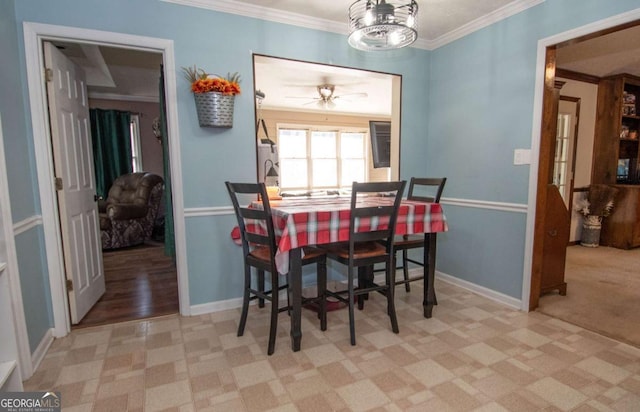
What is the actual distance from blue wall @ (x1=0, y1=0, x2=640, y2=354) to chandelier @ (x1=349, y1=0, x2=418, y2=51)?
0.84 meters

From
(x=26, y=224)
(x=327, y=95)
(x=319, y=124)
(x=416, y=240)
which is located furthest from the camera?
(x=319, y=124)

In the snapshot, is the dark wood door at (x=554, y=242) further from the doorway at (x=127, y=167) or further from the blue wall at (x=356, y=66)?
the doorway at (x=127, y=167)

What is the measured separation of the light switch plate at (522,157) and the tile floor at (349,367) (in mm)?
1155

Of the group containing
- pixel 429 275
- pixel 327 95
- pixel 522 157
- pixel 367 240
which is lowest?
pixel 429 275

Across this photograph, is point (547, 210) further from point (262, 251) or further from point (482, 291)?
point (262, 251)

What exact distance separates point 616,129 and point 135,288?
6.12 m

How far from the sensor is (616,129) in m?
4.48

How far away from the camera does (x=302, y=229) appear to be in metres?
1.95

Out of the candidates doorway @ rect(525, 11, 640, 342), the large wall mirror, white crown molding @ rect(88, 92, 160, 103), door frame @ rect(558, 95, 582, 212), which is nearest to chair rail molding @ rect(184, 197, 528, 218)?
doorway @ rect(525, 11, 640, 342)

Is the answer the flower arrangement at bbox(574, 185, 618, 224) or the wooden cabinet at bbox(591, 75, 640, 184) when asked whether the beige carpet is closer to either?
the flower arrangement at bbox(574, 185, 618, 224)

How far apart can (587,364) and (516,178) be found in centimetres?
132

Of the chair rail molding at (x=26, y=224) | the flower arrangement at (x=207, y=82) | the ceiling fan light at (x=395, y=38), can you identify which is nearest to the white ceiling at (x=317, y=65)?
the flower arrangement at (x=207, y=82)

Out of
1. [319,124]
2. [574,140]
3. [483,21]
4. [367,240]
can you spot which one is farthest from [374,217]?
[319,124]

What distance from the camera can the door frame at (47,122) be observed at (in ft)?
6.81
